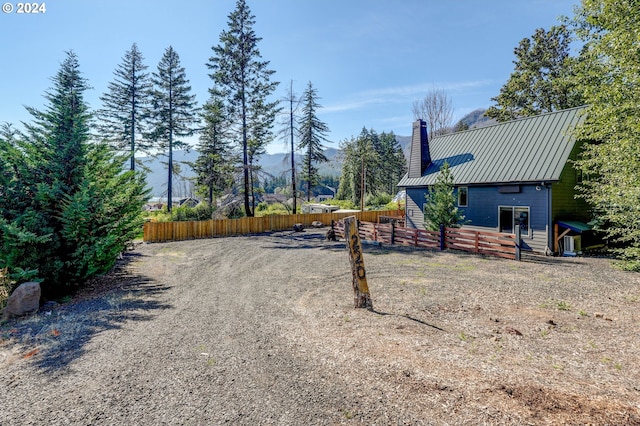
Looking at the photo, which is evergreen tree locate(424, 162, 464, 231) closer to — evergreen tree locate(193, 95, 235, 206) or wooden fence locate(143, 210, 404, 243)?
wooden fence locate(143, 210, 404, 243)

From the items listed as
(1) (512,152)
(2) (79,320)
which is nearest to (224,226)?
(2) (79,320)

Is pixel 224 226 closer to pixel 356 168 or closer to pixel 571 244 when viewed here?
pixel 571 244

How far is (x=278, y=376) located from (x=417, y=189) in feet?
58.9

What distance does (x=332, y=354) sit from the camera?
504 centimetres

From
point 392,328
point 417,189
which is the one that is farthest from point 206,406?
point 417,189

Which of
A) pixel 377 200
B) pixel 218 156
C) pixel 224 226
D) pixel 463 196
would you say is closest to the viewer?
pixel 463 196

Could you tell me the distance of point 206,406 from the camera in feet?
12.6

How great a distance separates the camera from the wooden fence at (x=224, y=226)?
2026 centimetres

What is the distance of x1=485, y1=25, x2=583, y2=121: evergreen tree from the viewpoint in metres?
27.2

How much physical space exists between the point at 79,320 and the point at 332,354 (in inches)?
244

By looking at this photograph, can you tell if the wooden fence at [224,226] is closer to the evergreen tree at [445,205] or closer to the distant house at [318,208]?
the distant house at [318,208]

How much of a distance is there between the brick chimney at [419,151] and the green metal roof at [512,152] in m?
0.46

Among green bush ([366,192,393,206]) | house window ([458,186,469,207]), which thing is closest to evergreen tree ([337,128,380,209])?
green bush ([366,192,393,206])

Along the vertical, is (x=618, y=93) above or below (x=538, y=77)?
below
